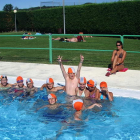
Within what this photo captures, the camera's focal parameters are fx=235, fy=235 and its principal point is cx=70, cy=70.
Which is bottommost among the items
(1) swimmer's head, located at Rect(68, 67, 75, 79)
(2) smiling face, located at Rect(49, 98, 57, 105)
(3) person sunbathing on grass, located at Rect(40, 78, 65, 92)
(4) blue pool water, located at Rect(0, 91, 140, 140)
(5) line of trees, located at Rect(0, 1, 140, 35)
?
(4) blue pool water, located at Rect(0, 91, 140, 140)

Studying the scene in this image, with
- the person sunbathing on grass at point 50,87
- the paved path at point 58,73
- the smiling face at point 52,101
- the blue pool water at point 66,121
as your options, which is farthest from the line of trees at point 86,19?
the smiling face at point 52,101

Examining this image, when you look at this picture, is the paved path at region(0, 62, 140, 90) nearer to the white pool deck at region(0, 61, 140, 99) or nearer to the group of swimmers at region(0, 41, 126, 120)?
the white pool deck at region(0, 61, 140, 99)

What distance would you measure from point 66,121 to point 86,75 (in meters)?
3.12

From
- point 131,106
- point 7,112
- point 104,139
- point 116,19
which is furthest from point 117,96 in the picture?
point 116,19

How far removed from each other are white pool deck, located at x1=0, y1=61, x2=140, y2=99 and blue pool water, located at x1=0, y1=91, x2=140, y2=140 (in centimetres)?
47

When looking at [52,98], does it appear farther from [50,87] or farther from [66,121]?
[50,87]

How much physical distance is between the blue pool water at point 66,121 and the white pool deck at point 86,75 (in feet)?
1.55

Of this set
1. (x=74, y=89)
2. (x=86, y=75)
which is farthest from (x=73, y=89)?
(x=86, y=75)

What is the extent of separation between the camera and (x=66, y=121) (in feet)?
17.5

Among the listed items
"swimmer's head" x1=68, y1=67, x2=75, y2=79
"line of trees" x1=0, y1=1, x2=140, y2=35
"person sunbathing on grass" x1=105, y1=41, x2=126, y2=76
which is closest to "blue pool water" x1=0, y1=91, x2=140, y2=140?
"swimmer's head" x1=68, y1=67, x2=75, y2=79

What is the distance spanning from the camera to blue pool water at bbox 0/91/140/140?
479 cm

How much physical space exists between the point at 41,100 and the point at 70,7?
2618 cm

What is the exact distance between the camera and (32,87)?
708cm

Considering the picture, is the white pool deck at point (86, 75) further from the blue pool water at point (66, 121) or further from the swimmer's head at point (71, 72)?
the swimmer's head at point (71, 72)
